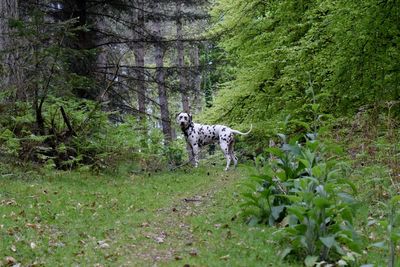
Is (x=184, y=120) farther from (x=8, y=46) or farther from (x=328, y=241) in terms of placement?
(x=328, y=241)

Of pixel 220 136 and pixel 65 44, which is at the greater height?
pixel 65 44

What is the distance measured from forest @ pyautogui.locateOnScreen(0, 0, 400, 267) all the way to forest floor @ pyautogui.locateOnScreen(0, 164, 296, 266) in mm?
34

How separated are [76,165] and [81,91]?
501 cm

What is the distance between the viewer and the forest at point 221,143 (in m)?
5.74

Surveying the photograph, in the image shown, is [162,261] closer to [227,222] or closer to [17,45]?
[227,222]

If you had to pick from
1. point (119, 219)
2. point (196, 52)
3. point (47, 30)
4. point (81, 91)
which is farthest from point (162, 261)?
point (196, 52)

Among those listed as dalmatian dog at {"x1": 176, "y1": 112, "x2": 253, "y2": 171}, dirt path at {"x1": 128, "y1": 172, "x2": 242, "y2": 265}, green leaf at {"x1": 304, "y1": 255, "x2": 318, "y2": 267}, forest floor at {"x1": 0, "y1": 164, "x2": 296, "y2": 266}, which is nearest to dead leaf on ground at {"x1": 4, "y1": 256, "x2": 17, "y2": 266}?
forest floor at {"x1": 0, "y1": 164, "x2": 296, "y2": 266}

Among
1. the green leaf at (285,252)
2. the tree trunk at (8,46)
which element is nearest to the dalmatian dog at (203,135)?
the tree trunk at (8,46)

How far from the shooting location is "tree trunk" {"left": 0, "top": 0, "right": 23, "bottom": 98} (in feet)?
41.5

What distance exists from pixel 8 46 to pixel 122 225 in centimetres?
758

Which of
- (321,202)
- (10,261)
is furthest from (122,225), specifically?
(321,202)

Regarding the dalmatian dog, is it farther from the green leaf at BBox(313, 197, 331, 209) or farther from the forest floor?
the green leaf at BBox(313, 197, 331, 209)

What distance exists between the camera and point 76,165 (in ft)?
42.2

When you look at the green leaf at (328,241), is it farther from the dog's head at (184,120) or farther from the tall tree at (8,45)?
the dog's head at (184,120)
